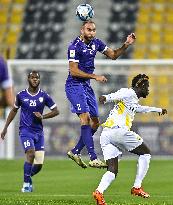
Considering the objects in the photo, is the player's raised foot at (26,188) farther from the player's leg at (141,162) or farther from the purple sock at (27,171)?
the player's leg at (141,162)

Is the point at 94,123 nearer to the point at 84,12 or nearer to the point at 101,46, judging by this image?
the point at 101,46

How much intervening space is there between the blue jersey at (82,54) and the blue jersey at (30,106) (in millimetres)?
1660

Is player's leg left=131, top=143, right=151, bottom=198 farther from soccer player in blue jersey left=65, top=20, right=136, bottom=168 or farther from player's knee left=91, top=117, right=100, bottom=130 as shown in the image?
player's knee left=91, top=117, right=100, bottom=130

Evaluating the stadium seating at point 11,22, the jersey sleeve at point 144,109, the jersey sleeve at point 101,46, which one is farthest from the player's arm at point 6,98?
the stadium seating at point 11,22

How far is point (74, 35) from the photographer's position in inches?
1130

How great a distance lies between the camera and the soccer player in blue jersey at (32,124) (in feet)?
44.9

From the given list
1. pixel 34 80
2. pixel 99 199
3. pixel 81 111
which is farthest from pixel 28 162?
pixel 99 199

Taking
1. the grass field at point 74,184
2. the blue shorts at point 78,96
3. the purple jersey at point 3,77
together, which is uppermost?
the purple jersey at point 3,77

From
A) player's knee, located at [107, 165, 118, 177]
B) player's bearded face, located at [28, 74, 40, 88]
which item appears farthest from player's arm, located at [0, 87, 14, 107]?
player's bearded face, located at [28, 74, 40, 88]

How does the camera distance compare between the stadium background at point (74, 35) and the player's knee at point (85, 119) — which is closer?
the player's knee at point (85, 119)

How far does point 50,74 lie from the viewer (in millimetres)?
23500

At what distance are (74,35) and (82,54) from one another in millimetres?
16069

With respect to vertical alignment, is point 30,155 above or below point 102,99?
below

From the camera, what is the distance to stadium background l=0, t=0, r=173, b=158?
23.4 metres
